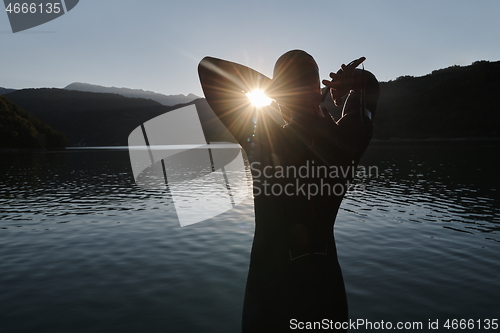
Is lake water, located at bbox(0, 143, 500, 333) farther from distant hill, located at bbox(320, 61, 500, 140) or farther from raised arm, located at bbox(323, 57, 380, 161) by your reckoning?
distant hill, located at bbox(320, 61, 500, 140)

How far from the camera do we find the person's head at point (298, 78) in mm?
1685

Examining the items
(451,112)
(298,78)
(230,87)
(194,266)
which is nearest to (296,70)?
(298,78)

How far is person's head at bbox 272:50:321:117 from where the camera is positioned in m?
1.68

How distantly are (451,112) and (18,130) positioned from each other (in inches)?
7346

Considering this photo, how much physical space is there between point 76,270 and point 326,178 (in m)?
11.7

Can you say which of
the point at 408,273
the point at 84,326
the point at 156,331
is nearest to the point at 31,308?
the point at 84,326

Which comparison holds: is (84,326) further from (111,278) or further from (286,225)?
(286,225)

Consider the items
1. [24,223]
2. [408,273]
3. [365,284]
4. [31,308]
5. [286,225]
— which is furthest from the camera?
[24,223]

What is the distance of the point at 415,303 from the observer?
9.01 meters

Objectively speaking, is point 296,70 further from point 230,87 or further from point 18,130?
point 18,130

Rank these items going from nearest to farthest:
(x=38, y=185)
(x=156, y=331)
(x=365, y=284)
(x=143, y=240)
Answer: (x=156, y=331)
(x=365, y=284)
(x=143, y=240)
(x=38, y=185)

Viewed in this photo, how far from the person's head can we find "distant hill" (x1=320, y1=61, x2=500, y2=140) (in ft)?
548

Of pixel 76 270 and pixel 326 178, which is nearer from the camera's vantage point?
pixel 326 178

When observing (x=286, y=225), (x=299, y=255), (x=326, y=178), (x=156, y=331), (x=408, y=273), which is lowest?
(x=408, y=273)
